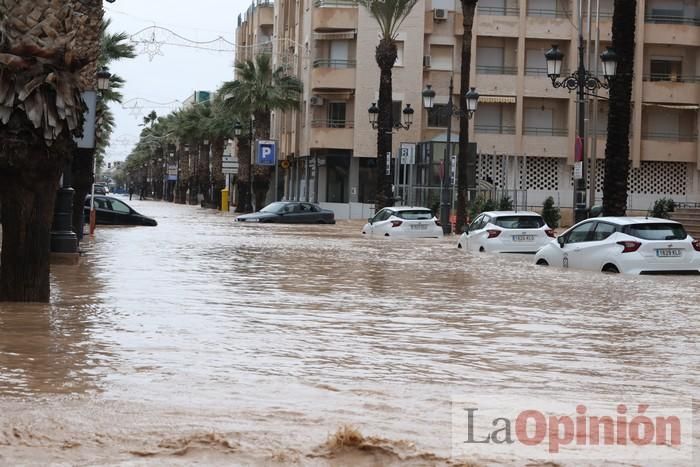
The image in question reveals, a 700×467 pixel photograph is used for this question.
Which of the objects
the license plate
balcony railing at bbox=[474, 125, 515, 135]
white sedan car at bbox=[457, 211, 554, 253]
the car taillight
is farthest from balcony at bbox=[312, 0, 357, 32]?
the license plate

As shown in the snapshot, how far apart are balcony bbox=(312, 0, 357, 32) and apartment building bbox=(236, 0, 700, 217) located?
0.06 metres

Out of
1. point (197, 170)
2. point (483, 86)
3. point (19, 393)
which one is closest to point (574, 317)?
point (19, 393)

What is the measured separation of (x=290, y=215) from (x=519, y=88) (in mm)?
18116

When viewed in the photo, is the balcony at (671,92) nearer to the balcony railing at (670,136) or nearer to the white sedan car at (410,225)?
the balcony railing at (670,136)

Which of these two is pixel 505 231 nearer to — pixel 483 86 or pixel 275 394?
pixel 275 394

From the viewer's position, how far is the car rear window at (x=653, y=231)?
938 inches

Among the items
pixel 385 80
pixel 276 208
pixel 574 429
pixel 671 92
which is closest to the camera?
pixel 574 429

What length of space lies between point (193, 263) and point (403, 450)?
61.2 feet

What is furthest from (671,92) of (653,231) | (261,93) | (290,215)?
(653,231)

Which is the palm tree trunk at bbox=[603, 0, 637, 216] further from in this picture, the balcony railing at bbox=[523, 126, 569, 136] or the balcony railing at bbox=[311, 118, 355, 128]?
the balcony railing at bbox=[311, 118, 355, 128]

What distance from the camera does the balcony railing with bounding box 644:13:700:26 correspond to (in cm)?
6975

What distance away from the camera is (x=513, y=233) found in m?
32.1

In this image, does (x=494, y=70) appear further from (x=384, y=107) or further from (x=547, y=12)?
(x=384, y=107)

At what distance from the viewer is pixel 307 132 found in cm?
7388
